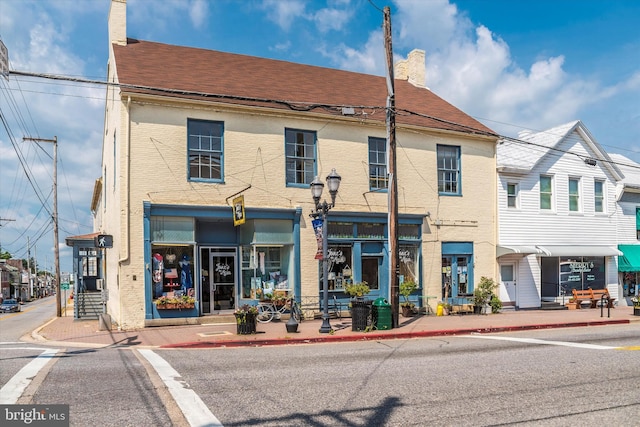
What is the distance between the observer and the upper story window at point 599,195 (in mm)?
25439

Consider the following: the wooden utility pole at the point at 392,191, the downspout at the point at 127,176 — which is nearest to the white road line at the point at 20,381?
the downspout at the point at 127,176

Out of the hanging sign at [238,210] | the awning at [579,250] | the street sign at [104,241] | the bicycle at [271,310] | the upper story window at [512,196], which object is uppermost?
the upper story window at [512,196]

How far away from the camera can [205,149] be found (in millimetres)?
17594

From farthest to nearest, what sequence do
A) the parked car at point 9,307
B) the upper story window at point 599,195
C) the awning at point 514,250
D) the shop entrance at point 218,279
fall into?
the parked car at point 9,307
the upper story window at point 599,195
the awning at point 514,250
the shop entrance at point 218,279

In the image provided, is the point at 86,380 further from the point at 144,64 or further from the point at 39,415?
the point at 144,64

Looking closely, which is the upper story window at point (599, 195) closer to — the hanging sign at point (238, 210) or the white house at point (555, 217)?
the white house at point (555, 217)

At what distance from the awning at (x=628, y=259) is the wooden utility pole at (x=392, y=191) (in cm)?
1481

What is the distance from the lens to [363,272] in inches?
782

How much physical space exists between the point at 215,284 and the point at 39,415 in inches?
462

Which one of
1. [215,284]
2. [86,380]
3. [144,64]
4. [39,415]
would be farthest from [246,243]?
[39,415]

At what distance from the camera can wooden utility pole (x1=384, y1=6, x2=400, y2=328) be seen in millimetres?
16312

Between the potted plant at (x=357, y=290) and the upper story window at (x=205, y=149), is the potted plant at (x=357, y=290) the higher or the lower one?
the lower one

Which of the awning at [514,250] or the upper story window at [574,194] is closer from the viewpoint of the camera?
the awning at [514,250]

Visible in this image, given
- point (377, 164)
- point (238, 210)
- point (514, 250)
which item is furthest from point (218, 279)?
point (514, 250)
